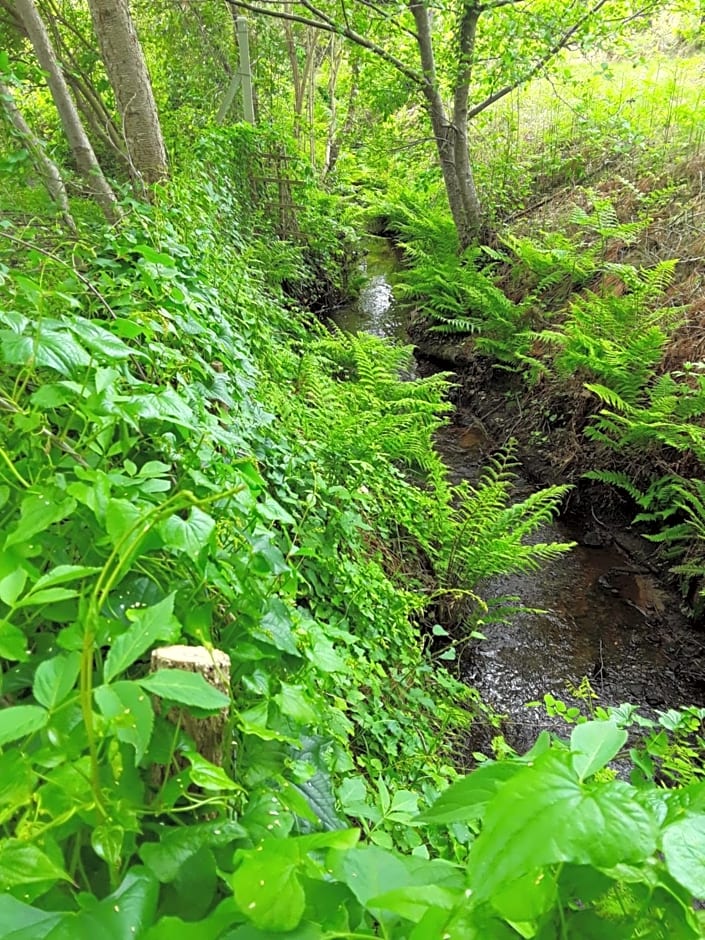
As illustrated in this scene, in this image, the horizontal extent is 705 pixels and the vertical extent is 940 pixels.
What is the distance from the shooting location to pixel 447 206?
806 centimetres

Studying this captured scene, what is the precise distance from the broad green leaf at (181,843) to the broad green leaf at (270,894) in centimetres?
18

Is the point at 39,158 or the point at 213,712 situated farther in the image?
the point at 39,158

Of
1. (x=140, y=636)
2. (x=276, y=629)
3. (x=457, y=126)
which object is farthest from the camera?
(x=457, y=126)

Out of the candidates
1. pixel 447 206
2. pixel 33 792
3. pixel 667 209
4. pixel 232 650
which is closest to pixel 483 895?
pixel 33 792

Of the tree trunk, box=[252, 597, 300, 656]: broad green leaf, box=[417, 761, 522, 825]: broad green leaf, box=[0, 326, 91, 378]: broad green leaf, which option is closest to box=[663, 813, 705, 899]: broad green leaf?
box=[417, 761, 522, 825]: broad green leaf

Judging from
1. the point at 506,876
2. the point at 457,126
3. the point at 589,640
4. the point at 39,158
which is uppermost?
the point at 457,126

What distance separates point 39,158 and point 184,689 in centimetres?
346

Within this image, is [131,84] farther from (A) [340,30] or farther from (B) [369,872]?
(B) [369,872]

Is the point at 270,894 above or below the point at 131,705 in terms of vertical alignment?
below

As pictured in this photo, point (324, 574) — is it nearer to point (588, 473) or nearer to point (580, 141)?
point (588, 473)

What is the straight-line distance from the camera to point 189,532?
2.76 ft

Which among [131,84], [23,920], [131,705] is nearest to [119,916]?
[23,920]

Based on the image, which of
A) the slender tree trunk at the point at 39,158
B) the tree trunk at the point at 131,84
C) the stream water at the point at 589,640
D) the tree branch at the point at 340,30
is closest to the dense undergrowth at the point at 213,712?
the stream water at the point at 589,640

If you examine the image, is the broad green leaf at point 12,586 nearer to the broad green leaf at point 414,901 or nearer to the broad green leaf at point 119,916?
the broad green leaf at point 119,916
